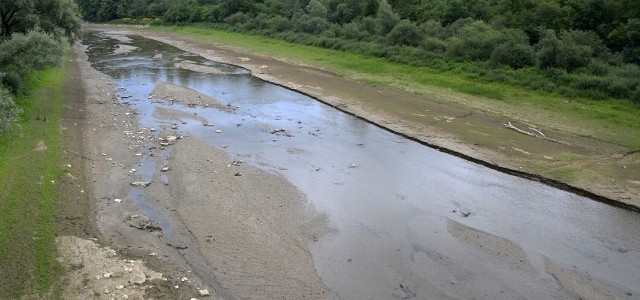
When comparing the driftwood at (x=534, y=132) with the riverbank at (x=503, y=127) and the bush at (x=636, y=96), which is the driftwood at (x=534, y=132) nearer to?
the riverbank at (x=503, y=127)

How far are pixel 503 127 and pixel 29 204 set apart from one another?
21134 mm

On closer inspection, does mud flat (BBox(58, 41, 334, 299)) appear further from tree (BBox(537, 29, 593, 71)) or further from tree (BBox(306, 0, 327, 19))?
tree (BBox(306, 0, 327, 19))

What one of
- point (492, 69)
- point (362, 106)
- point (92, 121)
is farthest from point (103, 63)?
point (492, 69)

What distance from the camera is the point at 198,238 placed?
15.0 m

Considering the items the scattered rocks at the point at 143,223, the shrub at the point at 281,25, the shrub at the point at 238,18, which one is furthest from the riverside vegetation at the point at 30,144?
the shrub at the point at 238,18

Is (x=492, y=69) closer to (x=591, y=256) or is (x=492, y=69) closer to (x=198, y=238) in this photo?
(x=591, y=256)

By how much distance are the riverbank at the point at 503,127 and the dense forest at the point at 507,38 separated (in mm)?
2881

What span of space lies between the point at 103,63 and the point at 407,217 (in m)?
40.3

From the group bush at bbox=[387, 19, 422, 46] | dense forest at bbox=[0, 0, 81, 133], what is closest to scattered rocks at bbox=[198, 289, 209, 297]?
dense forest at bbox=[0, 0, 81, 133]

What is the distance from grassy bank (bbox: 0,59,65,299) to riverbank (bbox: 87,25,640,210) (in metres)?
15.7

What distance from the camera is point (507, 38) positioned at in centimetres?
3831

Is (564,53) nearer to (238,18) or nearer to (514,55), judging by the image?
(514,55)

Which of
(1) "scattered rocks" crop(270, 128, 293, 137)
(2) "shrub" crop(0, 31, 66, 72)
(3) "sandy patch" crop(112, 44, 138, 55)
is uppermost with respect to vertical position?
(2) "shrub" crop(0, 31, 66, 72)

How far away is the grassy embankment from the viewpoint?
2594 cm
